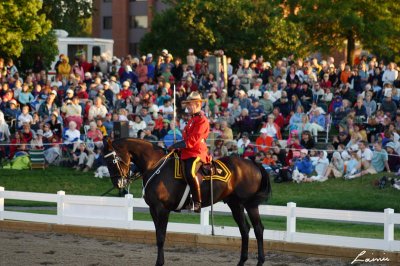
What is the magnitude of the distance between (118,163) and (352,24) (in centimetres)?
4293

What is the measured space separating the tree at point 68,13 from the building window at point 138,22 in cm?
923

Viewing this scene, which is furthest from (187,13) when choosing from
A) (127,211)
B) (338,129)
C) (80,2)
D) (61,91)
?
(127,211)

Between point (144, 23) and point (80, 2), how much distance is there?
49.9 ft

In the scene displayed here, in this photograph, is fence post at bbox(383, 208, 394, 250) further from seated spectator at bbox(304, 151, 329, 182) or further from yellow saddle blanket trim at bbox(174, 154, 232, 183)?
seated spectator at bbox(304, 151, 329, 182)

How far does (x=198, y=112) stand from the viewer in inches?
656

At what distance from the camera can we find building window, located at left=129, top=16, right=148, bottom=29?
9000cm

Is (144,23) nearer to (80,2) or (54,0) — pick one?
(80,2)

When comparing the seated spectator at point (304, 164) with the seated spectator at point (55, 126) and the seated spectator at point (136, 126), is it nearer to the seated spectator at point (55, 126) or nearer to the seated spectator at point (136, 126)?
the seated spectator at point (136, 126)

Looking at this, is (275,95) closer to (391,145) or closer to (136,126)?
(136,126)

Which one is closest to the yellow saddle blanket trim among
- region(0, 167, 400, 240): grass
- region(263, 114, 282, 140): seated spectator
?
region(0, 167, 400, 240): grass

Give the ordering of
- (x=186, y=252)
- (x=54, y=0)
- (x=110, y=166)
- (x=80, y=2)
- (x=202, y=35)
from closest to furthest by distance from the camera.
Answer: (x=110, y=166), (x=186, y=252), (x=202, y=35), (x=54, y=0), (x=80, y=2)

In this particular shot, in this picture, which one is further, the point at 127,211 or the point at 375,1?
the point at 375,1

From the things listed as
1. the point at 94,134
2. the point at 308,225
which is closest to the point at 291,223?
the point at 308,225

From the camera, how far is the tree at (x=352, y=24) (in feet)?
189
